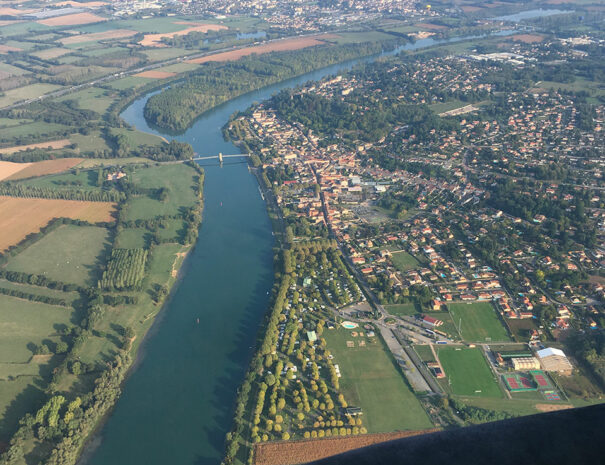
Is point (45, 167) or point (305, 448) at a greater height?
point (305, 448)

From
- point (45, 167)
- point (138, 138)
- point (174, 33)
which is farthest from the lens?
point (174, 33)

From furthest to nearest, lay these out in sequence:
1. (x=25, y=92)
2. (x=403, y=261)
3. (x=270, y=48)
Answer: (x=270, y=48) → (x=25, y=92) → (x=403, y=261)

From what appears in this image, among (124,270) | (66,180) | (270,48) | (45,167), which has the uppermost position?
(270,48)

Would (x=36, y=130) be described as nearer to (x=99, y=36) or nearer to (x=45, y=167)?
(x=45, y=167)

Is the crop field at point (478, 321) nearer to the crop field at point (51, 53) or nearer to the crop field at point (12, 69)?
the crop field at point (12, 69)

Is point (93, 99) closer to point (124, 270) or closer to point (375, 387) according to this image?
point (124, 270)

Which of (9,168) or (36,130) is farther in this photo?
(36,130)

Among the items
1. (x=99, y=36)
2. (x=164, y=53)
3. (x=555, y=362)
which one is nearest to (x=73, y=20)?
(x=99, y=36)
